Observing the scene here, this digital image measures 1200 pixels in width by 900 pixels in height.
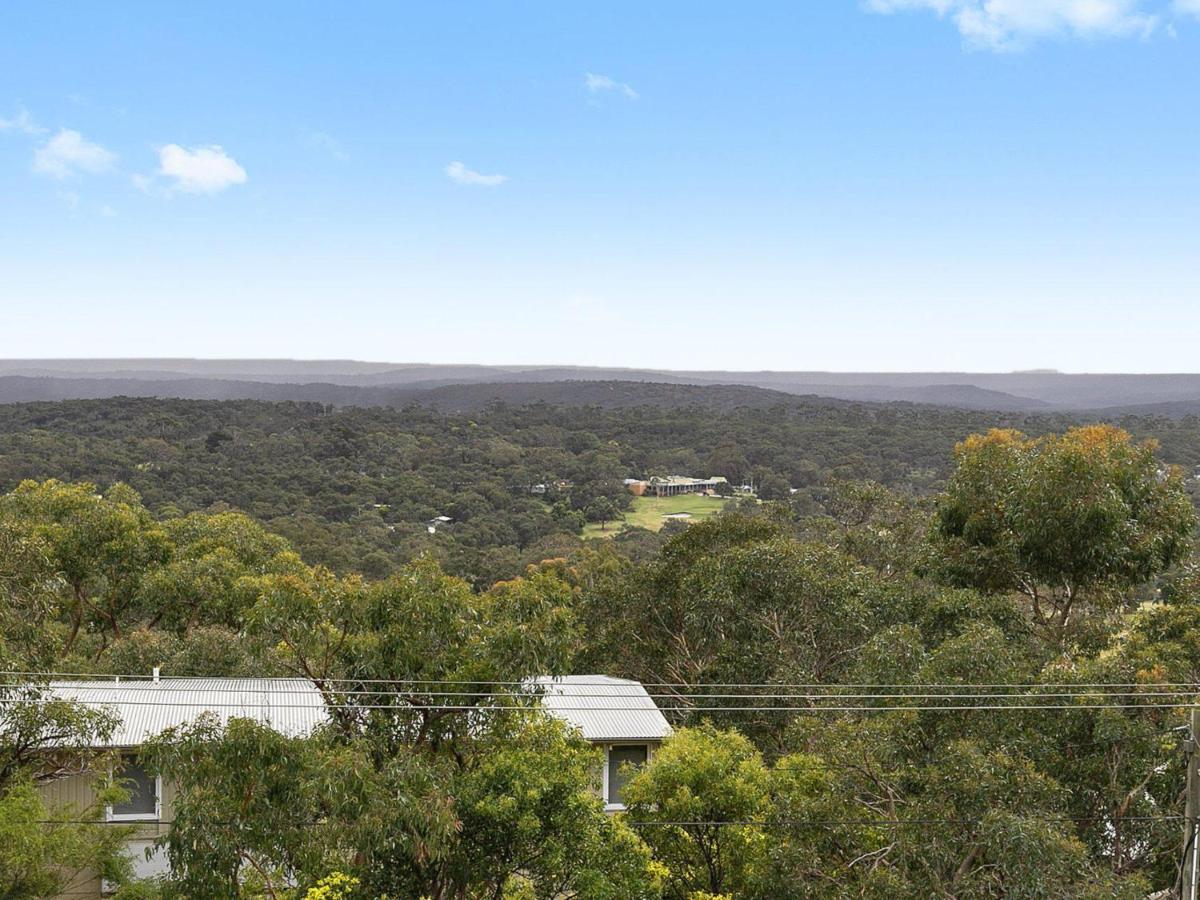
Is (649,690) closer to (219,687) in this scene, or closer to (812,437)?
(219,687)

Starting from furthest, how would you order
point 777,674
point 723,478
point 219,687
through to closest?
point 723,478 → point 777,674 → point 219,687

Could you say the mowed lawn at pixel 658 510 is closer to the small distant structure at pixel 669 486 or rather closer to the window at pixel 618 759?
the small distant structure at pixel 669 486

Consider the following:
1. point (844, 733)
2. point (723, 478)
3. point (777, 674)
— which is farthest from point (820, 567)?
point (723, 478)

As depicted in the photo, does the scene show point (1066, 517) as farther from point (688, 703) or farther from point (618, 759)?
point (688, 703)

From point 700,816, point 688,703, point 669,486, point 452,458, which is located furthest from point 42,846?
point 452,458

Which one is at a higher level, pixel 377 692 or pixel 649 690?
pixel 377 692

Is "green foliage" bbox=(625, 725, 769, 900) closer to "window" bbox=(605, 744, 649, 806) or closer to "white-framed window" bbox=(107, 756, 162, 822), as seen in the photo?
Answer: "window" bbox=(605, 744, 649, 806)

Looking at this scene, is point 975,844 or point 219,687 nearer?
point 975,844

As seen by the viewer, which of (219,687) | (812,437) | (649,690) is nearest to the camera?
(219,687)
